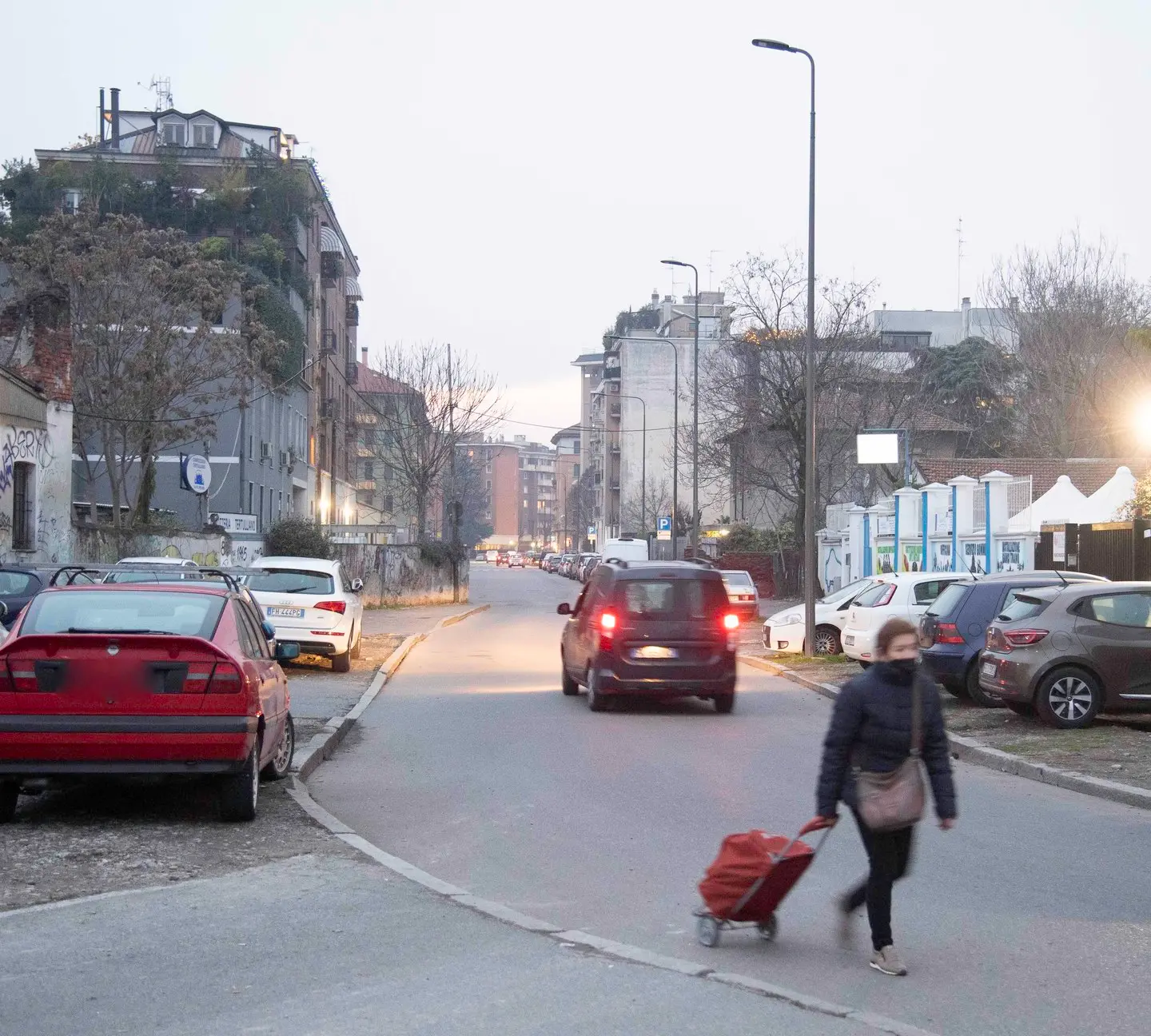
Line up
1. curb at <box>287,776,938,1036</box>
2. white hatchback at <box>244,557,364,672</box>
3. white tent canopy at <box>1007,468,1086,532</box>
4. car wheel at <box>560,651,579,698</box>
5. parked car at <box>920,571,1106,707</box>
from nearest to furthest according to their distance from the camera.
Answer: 1. curb at <box>287,776,938,1036</box>
2. parked car at <box>920,571,1106,707</box>
3. car wheel at <box>560,651,579,698</box>
4. white hatchback at <box>244,557,364,672</box>
5. white tent canopy at <box>1007,468,1086,532</box>

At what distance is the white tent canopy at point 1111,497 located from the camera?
32.2m

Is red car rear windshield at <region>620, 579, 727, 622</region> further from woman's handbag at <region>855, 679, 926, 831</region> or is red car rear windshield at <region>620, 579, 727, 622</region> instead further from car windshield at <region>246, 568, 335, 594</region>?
woman's handbag at <region>855, 679, 926, 831</region>

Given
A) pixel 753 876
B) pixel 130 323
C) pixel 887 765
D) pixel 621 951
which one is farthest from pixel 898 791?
pixel 130 323

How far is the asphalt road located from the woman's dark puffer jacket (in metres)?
0.75

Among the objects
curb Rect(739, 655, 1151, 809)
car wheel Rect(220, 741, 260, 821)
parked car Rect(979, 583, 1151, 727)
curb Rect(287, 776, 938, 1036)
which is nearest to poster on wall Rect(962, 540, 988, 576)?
parked car Rect(979, 583, 1151, 727)

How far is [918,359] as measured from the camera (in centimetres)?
5544

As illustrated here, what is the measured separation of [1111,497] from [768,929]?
28.8 metres

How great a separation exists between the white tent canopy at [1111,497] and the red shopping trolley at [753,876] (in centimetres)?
2818

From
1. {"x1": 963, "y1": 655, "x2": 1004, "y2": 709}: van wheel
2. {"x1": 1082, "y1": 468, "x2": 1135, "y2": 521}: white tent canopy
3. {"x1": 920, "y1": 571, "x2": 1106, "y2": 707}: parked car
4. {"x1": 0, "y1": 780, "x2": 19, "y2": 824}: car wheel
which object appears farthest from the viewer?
{"x1": 1082, "y1": 468, "x2": 1135, "y2": 521}: white tent canopy

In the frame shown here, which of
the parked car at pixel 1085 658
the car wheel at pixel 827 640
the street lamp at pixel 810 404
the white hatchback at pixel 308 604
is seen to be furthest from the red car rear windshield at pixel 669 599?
the car wheel at pixel 827 640

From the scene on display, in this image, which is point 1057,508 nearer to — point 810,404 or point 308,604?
point 810,404

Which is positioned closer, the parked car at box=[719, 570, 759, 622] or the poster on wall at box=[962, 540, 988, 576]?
the poster on wall at box=[962, 540, 988, 576]

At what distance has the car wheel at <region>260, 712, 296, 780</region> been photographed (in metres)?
10.5

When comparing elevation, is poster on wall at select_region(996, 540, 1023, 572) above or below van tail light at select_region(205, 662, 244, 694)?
above
